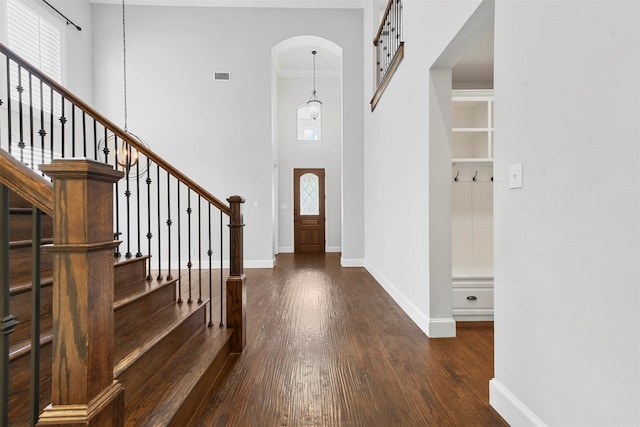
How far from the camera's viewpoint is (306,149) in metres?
8.30

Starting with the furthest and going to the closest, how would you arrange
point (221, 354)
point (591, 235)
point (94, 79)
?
point (94, 79), point (221, 354), point (591, 235)

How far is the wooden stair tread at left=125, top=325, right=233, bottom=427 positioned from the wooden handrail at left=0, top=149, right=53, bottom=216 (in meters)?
1.02

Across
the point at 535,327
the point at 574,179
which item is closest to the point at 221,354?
the point at 535,327

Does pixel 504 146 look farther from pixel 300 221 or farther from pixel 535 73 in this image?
pixel 300 221

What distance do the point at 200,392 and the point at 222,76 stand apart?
18.5 ft

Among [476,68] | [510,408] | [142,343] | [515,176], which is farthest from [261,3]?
[510,408]

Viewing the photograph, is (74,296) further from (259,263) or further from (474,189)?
(259,263)

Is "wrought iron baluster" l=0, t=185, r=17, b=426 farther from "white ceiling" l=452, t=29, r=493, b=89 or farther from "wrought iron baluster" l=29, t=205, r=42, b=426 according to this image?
"white ceiling" l=452, t=29, r=493, b=89

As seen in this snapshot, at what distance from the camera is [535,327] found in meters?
1.40

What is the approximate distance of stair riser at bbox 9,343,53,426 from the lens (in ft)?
3.83

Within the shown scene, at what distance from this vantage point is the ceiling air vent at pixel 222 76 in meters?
5.94

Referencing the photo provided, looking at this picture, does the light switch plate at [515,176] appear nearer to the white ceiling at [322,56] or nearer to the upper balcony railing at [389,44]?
the white ceiling at [322,56]

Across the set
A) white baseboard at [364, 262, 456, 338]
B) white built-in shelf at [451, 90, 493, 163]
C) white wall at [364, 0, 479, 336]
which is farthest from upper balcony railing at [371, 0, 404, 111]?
white baseboard at [364, 262, 456, 338]

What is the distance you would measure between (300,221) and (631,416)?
760cm
